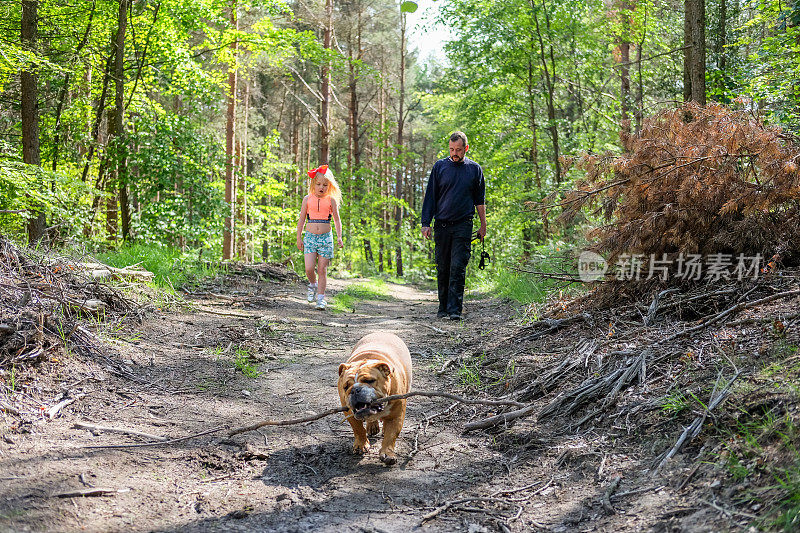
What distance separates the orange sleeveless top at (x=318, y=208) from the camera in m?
9.30

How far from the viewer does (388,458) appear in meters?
3.41

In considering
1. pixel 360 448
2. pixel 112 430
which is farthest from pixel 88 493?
pixel 360 448

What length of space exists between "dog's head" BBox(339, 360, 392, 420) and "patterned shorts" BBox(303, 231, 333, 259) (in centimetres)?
589

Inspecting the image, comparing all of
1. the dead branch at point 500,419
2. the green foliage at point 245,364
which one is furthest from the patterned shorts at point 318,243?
the dead branch at point 500,419

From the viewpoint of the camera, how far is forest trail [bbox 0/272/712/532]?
257 cm

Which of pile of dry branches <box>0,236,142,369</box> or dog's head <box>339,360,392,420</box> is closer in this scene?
dog's head <box>339,360,392,420</box>

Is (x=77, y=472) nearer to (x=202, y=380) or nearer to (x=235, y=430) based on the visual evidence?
(x=235, y=430)

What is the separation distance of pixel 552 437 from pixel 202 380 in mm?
3028

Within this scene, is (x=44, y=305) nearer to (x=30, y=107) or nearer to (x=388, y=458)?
(x=388, y=458)

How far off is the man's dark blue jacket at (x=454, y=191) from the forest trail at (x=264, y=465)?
3.49 meters

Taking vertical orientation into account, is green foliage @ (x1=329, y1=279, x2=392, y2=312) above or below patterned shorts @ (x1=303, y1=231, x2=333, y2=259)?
below

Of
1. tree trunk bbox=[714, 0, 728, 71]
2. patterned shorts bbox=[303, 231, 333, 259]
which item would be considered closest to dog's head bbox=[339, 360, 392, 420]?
patterned shorts bbox=[303, 231, 333, 259]

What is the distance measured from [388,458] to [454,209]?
5.58 metres

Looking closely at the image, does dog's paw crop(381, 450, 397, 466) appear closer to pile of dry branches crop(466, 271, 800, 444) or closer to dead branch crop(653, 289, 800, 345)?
pile of dry branches crop(466, 271, 800, 444)
